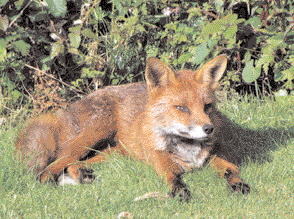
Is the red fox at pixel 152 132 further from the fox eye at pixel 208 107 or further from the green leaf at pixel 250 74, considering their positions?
the green leaf at pixel 250 74

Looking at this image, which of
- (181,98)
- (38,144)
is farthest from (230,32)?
(38,144)

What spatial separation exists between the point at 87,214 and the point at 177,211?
730 mm

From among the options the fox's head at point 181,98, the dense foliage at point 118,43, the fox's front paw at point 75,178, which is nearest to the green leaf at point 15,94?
the dense foliage at point 118,43

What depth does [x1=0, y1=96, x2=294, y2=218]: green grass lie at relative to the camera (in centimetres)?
294

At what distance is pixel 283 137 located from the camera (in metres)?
4.48

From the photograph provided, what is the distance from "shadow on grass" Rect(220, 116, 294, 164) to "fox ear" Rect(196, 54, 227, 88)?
33.5 inches

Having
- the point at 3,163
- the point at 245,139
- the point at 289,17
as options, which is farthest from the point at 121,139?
the point at 289,17

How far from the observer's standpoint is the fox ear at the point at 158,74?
11.5 feet

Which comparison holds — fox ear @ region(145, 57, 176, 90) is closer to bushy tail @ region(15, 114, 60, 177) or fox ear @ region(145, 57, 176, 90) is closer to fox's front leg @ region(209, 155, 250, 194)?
fox's front leg @ region(209, 155, 250, 194)

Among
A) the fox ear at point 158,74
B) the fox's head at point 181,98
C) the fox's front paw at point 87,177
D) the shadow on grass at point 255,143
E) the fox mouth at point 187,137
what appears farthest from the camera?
the shadow on grass at point 255,143

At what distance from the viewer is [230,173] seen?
3.48 metres

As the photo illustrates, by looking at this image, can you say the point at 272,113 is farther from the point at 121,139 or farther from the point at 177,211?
the point at 177,211

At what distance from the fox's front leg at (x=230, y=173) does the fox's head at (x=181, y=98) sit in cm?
30

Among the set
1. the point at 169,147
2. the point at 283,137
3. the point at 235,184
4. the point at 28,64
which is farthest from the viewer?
the point at 28,64
